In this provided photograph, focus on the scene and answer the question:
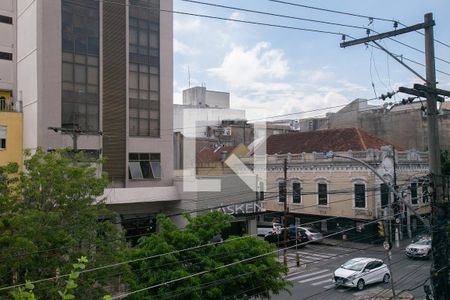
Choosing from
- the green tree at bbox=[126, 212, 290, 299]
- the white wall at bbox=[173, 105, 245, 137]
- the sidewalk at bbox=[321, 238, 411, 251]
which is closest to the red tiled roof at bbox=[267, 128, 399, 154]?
the sidewalk at bbox=[321, 238, 411, 251]

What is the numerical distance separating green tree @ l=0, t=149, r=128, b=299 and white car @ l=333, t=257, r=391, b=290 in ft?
46.2

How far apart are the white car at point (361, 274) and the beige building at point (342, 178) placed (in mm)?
8401

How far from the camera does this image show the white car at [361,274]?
24188mm

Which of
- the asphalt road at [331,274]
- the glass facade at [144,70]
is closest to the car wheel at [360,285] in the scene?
the asphalt road at [331,274]

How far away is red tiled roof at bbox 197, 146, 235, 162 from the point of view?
4919cm

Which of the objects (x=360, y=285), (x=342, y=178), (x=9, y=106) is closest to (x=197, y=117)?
(x=342, y=178)

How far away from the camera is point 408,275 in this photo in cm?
2778

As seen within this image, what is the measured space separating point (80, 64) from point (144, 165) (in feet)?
24.0

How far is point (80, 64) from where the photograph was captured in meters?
26.8

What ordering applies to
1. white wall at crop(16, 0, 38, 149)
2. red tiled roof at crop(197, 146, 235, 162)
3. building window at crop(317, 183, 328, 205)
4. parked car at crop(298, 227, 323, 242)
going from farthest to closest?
red tiled roof at crop(197, 146, 235, 162) < building window at crop(317, 183, 328, 205) < parked car at crop(298, 227, 323, 242) < white wall at crop(16, 0, 38, 149)

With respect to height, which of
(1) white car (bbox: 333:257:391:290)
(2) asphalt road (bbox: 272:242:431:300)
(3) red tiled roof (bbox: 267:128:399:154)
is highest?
Result: (3) red tiled roof (bbox: 267:128:399:154)

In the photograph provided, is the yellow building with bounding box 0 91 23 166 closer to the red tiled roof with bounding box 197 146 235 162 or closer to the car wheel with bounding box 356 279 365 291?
the car wheel with bounding box 356 279 365 291

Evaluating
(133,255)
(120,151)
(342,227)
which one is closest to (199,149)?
(342,227)

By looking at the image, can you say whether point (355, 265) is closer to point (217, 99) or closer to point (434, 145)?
point (434, 145)
